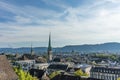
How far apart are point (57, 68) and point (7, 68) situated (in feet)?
339

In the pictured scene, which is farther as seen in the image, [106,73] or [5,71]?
[106,73]

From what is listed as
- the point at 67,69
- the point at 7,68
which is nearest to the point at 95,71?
the point at 67,69

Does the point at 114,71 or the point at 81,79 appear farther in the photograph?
the point at 114,71

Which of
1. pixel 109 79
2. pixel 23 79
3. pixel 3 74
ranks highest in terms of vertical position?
pixel 3 74

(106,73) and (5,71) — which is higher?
(5,71)

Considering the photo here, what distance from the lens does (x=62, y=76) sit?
270 ft

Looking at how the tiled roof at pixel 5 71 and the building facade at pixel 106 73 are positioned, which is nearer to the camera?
the tiled roof at pixel 5 71

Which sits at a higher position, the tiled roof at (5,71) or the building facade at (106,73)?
the tiled roof at (5,71)

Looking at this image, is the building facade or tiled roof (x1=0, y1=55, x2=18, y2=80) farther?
the building facade

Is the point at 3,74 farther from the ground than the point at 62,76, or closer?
farther from the ground

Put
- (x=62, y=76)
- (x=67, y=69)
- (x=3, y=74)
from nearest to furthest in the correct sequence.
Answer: (x=3, y=74) → (x=62, y=76) → (x=67, y=69)

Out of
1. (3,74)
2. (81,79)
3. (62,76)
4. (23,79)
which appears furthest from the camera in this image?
(62,76)

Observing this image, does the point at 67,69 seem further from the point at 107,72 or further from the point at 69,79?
the point at 69,79

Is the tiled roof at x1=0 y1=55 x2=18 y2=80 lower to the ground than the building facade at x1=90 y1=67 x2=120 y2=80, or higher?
higher
